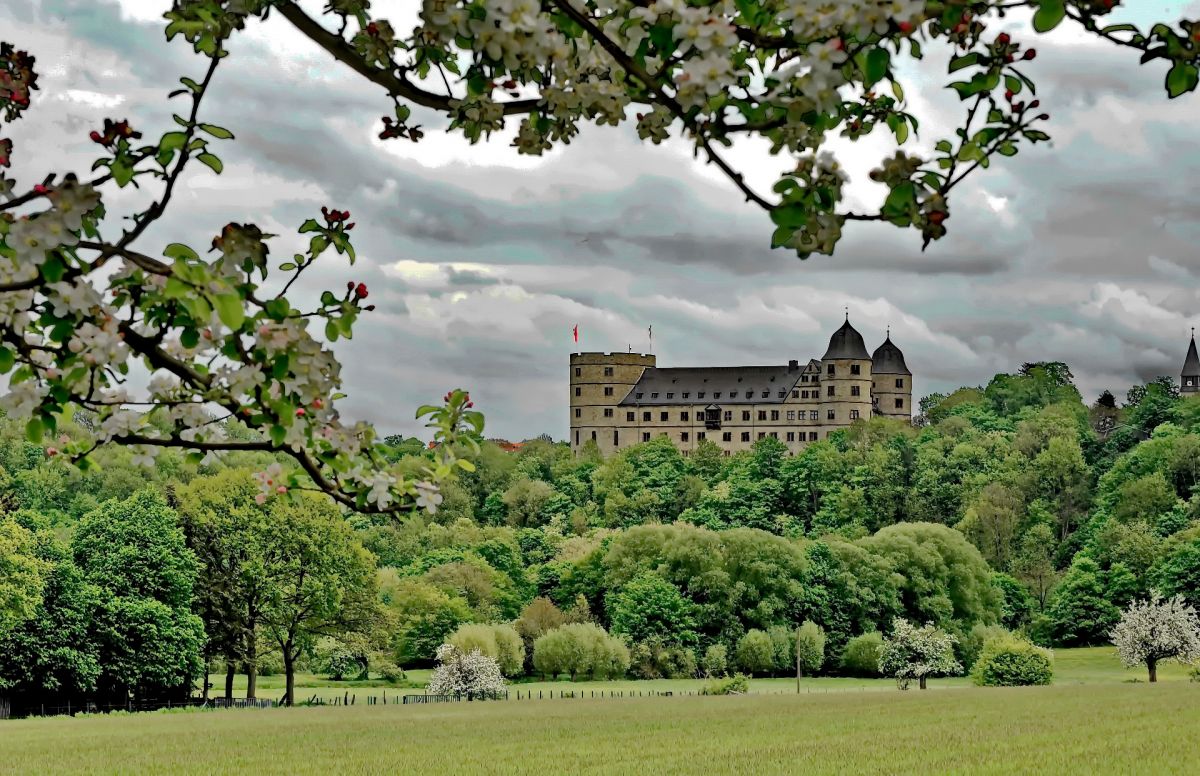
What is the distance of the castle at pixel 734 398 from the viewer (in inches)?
6560

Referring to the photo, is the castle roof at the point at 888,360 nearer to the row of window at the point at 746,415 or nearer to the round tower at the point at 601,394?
the row of window at the point at 746,415

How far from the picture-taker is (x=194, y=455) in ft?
20.4

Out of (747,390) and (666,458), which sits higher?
(747,390)

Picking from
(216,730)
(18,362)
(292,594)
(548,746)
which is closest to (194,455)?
(18,362)

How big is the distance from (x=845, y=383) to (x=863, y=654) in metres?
86.2

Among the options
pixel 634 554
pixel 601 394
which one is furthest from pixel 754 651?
pixel 601 394

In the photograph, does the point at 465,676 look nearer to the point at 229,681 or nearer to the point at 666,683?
the point at 229,681

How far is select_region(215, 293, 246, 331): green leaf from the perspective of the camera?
4219 mm

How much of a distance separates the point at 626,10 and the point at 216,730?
41580 millimetres

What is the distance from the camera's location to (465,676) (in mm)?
65875

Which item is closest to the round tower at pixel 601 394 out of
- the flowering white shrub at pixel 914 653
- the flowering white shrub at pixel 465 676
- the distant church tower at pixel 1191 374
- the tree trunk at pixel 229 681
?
the distant church tower at pixel 1191 374

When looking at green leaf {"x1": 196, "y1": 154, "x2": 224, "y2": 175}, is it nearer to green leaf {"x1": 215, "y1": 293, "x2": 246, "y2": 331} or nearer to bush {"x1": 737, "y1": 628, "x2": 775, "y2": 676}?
green leaf {"x1": 215, "y1": 293, "x2": 246, "y2": 331}

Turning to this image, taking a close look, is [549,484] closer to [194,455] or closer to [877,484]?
[877,484]

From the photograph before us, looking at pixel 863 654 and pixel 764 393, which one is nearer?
pixel 863 654
